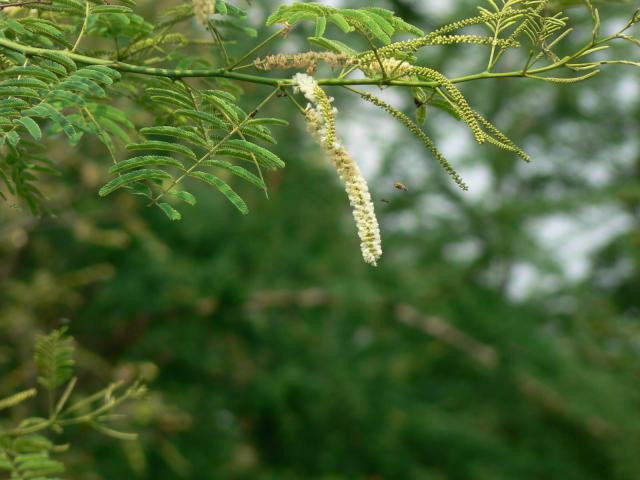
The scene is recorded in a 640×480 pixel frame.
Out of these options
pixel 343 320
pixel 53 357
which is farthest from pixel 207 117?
pixel 343 320

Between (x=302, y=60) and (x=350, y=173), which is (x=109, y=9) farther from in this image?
(x=350, y=173)

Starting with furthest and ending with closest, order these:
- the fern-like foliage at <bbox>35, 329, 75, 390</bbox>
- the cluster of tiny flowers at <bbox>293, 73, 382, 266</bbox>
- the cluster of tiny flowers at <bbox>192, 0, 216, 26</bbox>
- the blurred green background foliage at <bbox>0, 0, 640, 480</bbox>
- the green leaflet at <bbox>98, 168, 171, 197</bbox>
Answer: the blurred green background foliage at <bbox>0, 0, 640, 480</bbox> → the fern-like foliage at <bbox>35, 329, 75, 390</bbox> → the green leaflet at <bbox>98, 168, 171, 197</bbox> → the cluster of tiny flowers at <bbox>293, 73, 382, 266</bbox> → the cluster of tiny flowers at <bbox>192, 0, 216, 26</bbox>

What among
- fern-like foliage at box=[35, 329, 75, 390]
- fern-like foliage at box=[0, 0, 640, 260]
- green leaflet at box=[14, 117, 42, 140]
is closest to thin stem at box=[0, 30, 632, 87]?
fern-like foliage at box=[0, 0, 640, 260]

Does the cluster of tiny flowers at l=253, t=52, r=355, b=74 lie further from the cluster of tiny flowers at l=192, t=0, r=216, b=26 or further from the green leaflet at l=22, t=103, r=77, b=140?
the green leaflet at l=22, t=103, r=77, b=140

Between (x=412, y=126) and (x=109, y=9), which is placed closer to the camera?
(x=412, y=126)

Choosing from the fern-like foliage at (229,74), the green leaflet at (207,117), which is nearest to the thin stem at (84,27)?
the fern-like foliage at (229,74)
